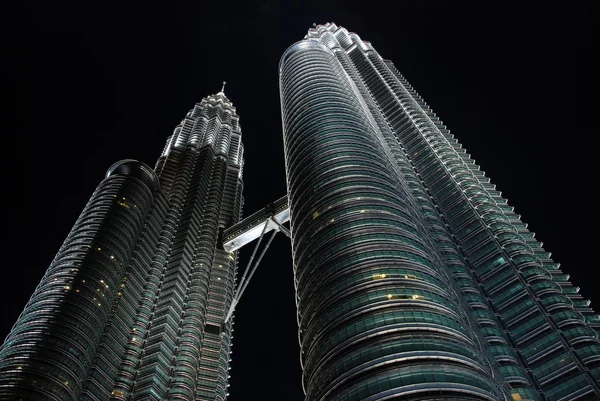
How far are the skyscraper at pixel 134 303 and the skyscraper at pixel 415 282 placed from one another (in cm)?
3403

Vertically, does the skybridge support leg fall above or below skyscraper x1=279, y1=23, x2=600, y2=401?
above

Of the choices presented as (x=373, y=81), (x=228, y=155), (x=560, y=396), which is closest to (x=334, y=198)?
(x=560, y=396)

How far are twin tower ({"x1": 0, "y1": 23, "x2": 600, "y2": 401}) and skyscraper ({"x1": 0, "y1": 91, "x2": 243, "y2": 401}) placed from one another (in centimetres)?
30

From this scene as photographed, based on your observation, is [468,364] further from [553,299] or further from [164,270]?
[164,270]

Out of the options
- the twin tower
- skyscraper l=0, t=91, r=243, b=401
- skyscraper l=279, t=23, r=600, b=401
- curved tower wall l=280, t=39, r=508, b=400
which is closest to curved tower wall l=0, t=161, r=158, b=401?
skyscraper l=0, t=91, r=243, b=401

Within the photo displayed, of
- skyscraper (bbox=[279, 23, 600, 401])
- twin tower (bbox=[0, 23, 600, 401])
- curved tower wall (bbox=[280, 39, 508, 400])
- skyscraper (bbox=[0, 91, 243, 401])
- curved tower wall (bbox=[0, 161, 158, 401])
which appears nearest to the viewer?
curved tower wall (bbox=[280, 39, 508, 400])

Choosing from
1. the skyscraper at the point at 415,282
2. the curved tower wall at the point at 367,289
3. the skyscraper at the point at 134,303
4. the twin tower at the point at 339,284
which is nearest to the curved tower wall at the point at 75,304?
the skyscraper at the point at 134,303

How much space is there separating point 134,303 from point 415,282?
2394 inches

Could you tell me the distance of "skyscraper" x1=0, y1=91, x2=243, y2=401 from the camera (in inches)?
3120

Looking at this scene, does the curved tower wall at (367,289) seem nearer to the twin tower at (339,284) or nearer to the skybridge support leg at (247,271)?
the twin tower at (339,284)

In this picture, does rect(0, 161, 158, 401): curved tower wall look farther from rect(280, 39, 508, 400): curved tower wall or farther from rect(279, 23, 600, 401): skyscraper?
rect(280, 39, 508, 400): curved tower wall

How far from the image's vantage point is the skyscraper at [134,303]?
3120 inches

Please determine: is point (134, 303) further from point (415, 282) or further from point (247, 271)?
point (415, 282)

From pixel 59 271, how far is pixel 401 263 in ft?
193
